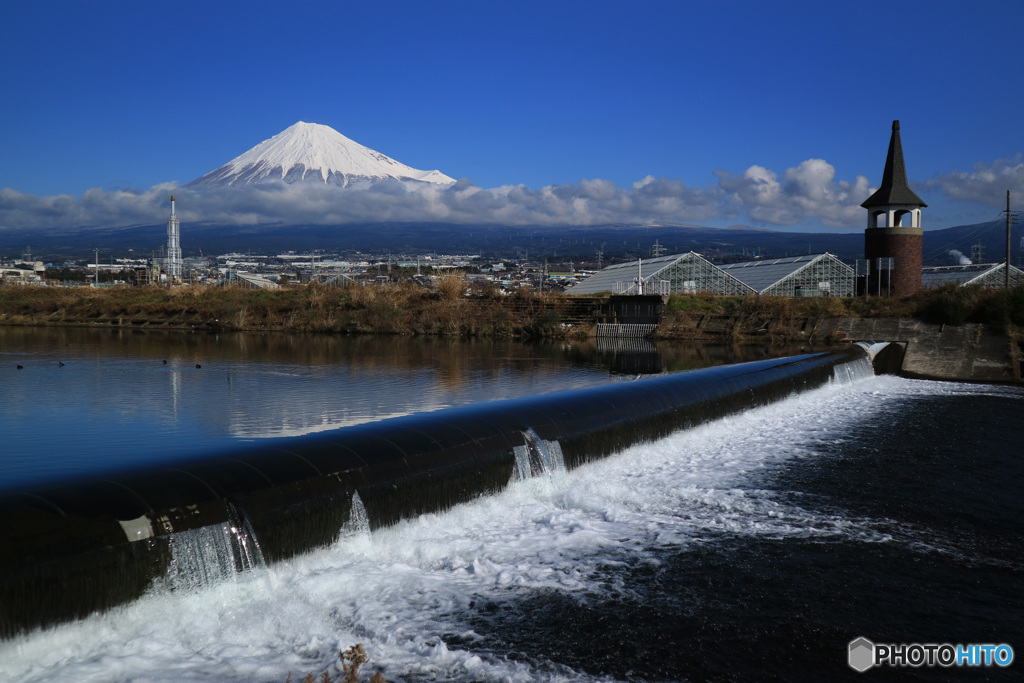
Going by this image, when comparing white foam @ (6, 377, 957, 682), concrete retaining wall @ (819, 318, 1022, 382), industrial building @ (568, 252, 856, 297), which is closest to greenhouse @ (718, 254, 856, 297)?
industrial building @ (568, 252, 856, 297)

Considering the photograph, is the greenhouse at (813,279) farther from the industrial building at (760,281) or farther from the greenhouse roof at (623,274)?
the greenhouse roof at (623,274)

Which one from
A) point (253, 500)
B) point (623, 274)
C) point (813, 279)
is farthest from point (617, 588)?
point (623, 274)

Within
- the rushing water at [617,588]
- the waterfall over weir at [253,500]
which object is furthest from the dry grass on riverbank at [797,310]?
the waterfall over weir at [253,500]

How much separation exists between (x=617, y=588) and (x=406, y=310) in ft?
98.7

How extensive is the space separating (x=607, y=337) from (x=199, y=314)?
746 inches

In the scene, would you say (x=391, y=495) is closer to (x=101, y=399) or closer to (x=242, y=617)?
(x=242, y=617)

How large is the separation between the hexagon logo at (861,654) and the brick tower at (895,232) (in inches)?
1425

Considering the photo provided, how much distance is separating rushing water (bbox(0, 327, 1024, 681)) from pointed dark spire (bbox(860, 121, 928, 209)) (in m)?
33.1

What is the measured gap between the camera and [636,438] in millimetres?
9695

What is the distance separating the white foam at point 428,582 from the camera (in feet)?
13.2

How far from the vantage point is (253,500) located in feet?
16.8

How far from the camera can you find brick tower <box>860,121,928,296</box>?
124 ft

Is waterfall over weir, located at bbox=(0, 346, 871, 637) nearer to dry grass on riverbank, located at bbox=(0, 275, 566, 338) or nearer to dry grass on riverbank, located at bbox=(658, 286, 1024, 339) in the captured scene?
dry grass on riverbank, located at bbox=(658, 286, 1024, 339)

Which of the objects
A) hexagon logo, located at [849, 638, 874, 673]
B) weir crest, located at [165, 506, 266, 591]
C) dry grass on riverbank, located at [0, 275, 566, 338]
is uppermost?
dry grass on riverbank, located at [0, 275, 566, 338]
